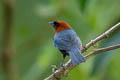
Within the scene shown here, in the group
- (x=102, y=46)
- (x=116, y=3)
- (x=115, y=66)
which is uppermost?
(x=116, y=3)

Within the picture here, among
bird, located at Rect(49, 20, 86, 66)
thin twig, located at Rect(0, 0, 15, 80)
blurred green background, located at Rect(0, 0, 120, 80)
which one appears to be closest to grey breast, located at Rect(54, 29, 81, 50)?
bird, located at Rect(49, 20, 86, 66)

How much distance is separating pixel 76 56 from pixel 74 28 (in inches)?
32.8

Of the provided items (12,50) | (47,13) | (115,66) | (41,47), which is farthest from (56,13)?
(115,66)

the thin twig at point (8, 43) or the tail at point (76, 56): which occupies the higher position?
the thin twig at point (8, 43)

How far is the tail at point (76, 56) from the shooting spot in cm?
361

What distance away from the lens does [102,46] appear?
3574 millimetres

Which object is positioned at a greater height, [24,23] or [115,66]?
[24,23]

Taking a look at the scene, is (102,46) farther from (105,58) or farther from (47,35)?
(47,35)

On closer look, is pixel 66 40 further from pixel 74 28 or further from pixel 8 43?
pixel 8 43

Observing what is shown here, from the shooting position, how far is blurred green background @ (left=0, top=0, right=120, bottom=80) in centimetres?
375

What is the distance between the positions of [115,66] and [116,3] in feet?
1.98

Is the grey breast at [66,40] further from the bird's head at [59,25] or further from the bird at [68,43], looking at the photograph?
the bird's head at [59,25]

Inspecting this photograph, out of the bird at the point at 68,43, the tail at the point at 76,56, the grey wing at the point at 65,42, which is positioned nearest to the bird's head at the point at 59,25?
the bird at the point at 68,43

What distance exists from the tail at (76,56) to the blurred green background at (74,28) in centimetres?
13
